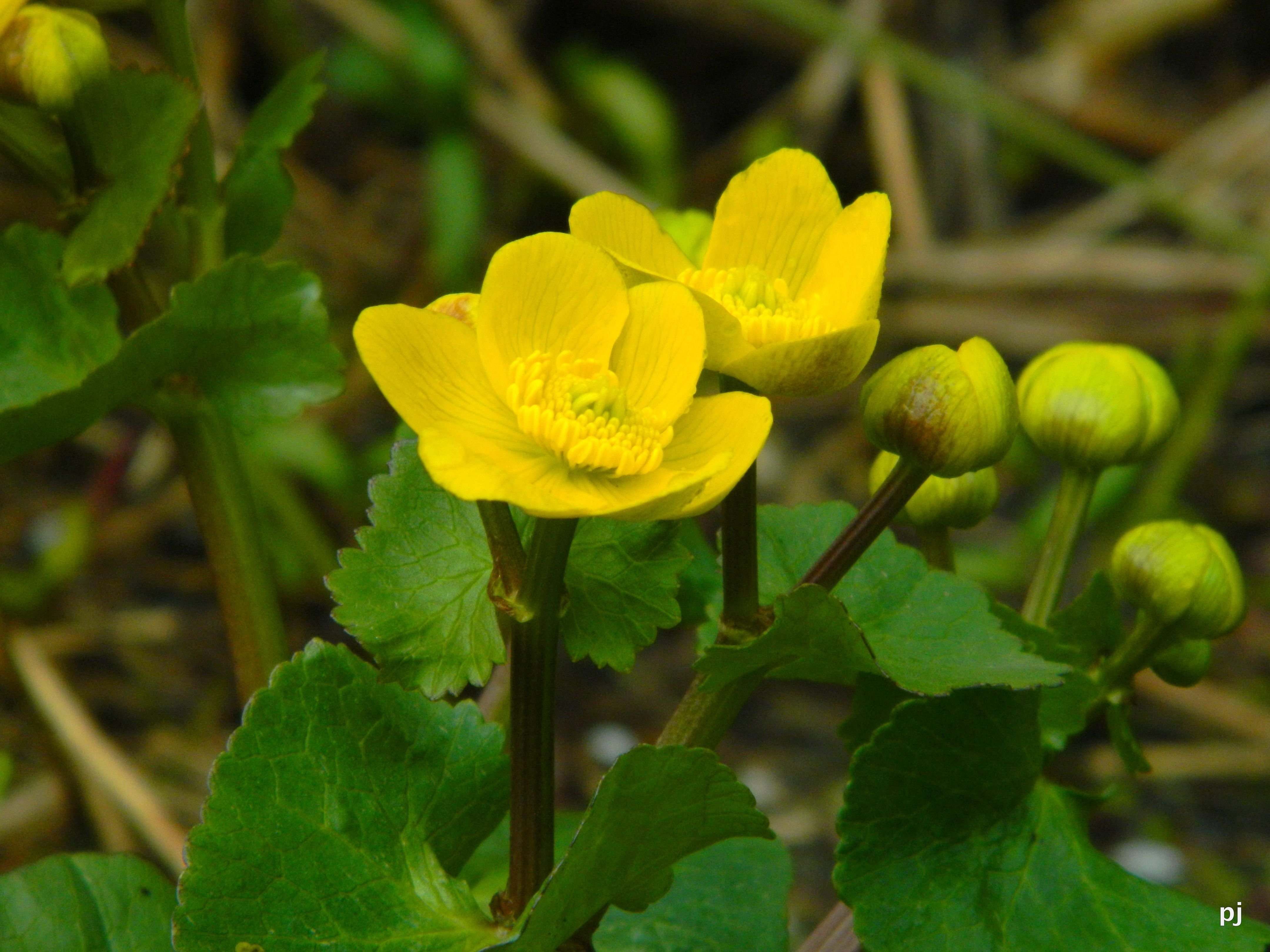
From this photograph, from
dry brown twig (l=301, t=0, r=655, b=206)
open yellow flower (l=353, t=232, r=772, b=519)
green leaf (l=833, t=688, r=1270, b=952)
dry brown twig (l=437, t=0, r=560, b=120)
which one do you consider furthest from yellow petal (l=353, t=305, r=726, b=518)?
dry brown twig (l=437, t=0, r=560, b=120)

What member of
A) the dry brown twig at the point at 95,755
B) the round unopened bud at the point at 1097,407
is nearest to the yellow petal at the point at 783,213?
the round unopened bud at the point at 1097,407

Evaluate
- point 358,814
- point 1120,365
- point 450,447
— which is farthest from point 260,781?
point 1120,365

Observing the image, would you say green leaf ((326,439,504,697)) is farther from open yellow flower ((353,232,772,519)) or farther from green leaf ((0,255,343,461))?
green leaf ((0,255,343,461))

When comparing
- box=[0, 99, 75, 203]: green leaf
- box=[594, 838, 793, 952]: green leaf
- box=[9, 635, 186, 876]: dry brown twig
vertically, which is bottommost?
box=[9, 635, 186, 876]: dry brown twig

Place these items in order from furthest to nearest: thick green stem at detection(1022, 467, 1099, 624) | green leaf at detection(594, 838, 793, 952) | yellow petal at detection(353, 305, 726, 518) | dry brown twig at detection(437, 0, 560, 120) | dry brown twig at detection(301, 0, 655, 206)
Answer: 1. dry brown twig at detection(437, 0, 560, 120)
2. dry brown twig at detection(301, 0, 655, 206)
3. green leaf at detection(594, 838, 793, 952)
4. thick green stem at detection(1022, 467, 1099, 624)
5. yellow petal at detection(353, 305, 726, 518)

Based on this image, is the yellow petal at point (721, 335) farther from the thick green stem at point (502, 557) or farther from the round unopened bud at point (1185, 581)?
the round unopened bud at point (1185, 581)

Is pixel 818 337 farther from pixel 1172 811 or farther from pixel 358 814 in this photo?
pixel 1172 811
